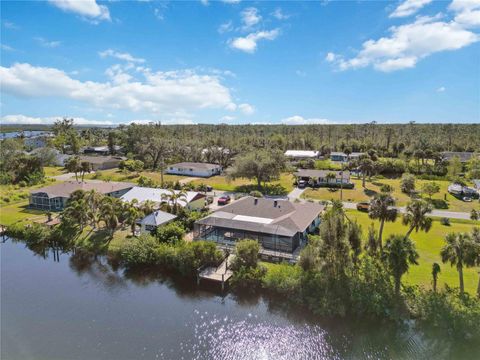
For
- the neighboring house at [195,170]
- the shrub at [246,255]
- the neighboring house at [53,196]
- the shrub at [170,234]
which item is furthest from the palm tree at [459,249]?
the neighboring house at [195,170]

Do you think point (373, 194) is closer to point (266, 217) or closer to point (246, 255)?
point (266, 217)

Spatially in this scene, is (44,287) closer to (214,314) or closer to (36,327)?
(36,327)

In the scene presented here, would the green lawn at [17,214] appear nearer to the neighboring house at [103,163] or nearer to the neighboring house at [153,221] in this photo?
the neighboring house at [153,221]

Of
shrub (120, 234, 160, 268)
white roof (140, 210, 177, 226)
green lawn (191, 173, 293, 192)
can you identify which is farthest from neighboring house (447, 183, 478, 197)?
shrub (120, 234, 160, 268)

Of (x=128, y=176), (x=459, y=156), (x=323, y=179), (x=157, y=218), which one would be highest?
(x=459, y=156)

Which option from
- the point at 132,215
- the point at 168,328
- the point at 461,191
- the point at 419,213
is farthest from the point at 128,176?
the point at 461,191

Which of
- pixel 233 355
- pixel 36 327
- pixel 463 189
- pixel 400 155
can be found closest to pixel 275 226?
pixel 233 355

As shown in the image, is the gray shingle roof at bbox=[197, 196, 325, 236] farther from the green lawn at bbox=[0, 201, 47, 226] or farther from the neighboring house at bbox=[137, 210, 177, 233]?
the green lawn at bbox=[0, 201, 47, 226]
